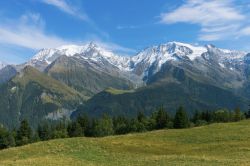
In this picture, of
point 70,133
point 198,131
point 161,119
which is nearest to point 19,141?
point 70,133

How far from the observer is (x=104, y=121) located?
15912 cm

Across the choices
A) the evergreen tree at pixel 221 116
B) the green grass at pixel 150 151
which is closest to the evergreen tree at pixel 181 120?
the evergreen tree at pixel 221 116

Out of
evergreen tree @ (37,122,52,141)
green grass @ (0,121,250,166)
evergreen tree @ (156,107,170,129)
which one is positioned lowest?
green grass @ (0,121,250,166)

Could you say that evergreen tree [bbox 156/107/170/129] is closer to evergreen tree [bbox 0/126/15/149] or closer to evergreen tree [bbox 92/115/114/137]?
evergreen tree [bbox 92/115/114/137]

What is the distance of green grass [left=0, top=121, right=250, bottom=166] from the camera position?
160ft

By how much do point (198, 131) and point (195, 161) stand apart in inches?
1236

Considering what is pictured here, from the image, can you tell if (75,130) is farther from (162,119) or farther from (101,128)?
(162,119)

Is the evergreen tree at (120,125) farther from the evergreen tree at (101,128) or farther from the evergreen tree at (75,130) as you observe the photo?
the evergreen tree at (75,130)

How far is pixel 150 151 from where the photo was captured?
200 feet

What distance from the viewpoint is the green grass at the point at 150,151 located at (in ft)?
160

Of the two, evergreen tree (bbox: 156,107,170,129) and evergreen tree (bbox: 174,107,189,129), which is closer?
evergreen tree (bbox: 174,107,189,129)

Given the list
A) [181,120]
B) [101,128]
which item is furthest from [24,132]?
[181,120]

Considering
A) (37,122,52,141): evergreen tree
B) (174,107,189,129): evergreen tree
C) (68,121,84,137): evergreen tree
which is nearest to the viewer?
(174,107,189,129): evergreen tree

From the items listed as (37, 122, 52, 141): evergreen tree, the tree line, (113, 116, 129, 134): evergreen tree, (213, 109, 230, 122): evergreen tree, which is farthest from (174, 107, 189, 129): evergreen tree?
(37, 122, 52, 141): evergreen tree
